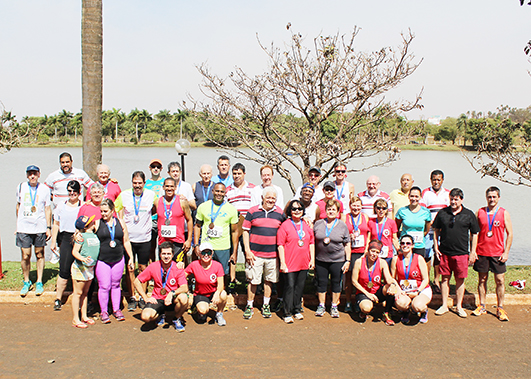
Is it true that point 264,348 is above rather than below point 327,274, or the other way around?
below

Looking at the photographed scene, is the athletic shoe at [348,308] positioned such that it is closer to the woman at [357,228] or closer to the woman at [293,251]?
the woman at [357,228]

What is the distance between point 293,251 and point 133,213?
7.68ft

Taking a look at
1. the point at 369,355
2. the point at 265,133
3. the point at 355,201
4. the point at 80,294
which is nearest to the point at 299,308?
the point at 369,355

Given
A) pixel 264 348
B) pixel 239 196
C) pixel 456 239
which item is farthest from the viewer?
pixel 239 196

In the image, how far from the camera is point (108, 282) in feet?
18.6

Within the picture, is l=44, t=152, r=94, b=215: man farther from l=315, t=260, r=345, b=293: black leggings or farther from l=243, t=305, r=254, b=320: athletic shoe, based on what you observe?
l=315, t=260, r=345, b=293: black leggings

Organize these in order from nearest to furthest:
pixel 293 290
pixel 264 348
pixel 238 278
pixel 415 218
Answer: pixel 264 348 → pixel 293 290 → pixel 415 218 → pixel 238 278

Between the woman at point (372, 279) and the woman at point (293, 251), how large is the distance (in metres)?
0.76

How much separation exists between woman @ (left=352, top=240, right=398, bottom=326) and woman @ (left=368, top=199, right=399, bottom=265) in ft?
0.59

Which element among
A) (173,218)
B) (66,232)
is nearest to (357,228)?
(173,218)

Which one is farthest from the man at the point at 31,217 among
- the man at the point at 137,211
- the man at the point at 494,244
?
the man at the point at 494,244

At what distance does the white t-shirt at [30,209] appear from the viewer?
6.42 m

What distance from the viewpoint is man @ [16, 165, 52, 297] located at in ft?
21.0

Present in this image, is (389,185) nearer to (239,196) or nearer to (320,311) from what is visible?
(239,196)
